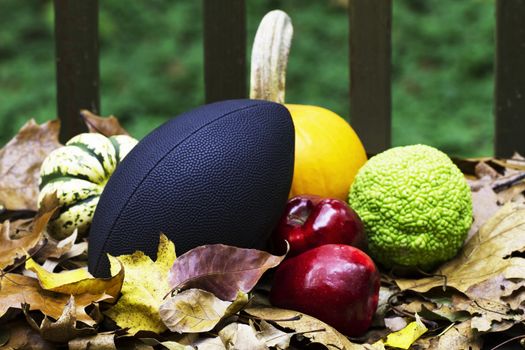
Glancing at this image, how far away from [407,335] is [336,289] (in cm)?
15

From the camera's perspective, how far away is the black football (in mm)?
1484

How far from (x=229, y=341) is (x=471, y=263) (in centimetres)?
65

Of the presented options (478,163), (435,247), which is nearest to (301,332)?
(435,247)

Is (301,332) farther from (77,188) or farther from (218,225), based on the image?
(77,188)

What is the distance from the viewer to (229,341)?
50.6 inches

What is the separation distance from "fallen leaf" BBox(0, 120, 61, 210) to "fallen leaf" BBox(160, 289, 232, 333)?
93cm

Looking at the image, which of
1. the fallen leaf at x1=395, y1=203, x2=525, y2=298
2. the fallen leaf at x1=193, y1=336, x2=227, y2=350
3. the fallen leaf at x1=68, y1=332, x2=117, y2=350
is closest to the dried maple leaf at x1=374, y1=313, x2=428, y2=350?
the fallen leaf at x1=395, y1=203, x2=525, y2=298

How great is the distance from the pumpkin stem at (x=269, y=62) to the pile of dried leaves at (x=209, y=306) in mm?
592

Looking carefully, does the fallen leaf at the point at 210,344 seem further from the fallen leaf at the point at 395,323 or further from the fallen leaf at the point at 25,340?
the fallen leaf at the point at 395,323

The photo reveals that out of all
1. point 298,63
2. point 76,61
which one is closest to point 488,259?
point 76,61

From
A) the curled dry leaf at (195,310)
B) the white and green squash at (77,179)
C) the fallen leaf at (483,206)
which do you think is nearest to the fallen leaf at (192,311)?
the curled dry leaf at (195,310)

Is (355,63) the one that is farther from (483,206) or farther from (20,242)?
(20,242)

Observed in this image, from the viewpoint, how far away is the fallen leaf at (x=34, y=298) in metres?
1.34

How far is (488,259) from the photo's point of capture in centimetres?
168
